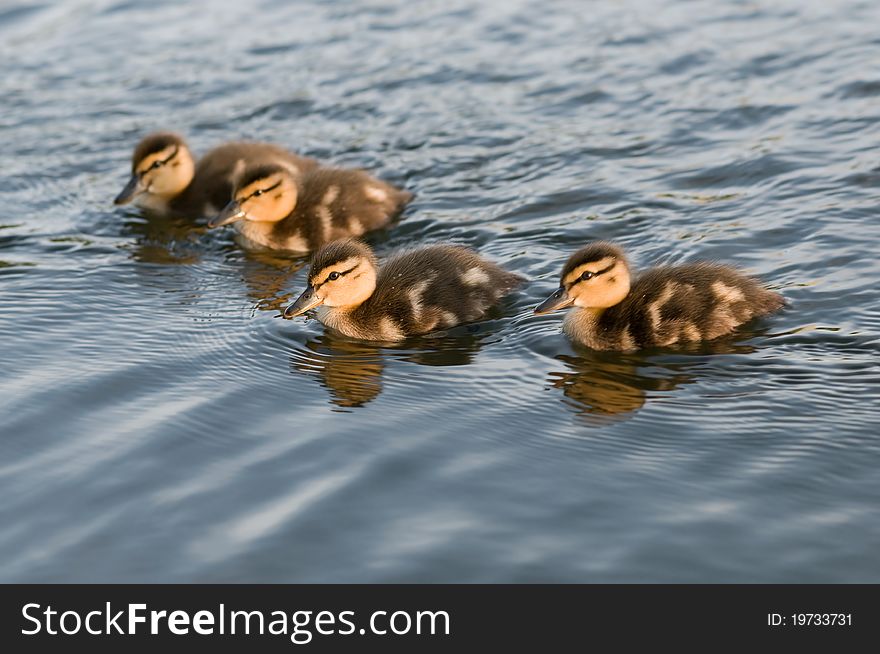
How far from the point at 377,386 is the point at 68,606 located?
1545 mm

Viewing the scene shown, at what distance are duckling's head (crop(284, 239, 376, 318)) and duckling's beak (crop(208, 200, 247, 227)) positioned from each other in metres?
1.27

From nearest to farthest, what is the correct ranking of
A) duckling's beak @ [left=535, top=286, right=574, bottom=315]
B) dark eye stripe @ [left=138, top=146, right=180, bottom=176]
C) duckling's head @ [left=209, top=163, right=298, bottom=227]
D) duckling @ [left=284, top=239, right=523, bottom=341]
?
duckling's beak @ [left=535, top=286, right=574, bottom=315] → duckling @ [left=284, top=239, right=523, bottom=341] → duckling's head @ [left=209, top=163, right=298, bottom=227] → dark eye stripe @ [left=138, top=146, right=180, bottom=176]

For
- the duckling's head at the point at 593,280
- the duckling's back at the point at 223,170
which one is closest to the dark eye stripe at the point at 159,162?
the duckling's back at the point at 223,170

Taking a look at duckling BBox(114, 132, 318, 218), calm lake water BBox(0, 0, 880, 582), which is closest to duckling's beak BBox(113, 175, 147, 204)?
duckling BBox(114, 132, 318, 218)

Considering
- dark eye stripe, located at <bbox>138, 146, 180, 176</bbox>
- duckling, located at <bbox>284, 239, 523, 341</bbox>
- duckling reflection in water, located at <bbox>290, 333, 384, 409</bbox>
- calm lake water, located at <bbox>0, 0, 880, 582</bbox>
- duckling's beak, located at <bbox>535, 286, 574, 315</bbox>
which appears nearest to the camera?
calm lake water, located at <bbox>0, 0, 880, 582</bbox>

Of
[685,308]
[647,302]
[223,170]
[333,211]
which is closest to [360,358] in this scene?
[647,302]

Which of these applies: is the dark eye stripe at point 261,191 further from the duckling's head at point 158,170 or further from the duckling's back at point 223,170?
the duckling's head at point 158,170

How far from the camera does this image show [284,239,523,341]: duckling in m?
5.20

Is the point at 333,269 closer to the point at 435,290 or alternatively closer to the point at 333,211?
the point at 435,290

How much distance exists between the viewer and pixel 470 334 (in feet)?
16.9

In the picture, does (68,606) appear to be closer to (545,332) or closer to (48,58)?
(545,332)

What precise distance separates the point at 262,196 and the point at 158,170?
2.87 feet

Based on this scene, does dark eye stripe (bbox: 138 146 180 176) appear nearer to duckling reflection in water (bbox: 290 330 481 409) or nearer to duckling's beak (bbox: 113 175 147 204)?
duckling's beak (bbox: 113 175 147 204)

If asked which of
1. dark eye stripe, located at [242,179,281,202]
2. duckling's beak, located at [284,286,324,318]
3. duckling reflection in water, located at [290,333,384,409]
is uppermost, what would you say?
dark eye stripe, located at [242,179,281,202]
